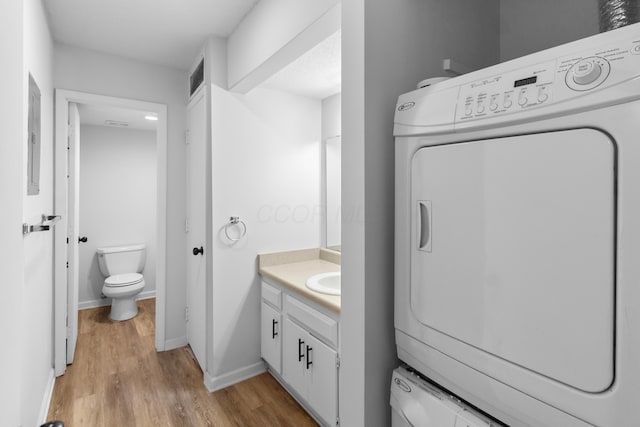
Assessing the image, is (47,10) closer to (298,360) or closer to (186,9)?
(186,9)

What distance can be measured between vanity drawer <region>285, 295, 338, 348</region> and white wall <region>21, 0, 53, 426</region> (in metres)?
1.28

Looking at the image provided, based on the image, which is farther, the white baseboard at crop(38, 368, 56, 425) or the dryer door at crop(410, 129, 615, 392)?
the white baseboard at crop(38, 368, 56, 425)

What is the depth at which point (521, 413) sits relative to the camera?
2.42 ft


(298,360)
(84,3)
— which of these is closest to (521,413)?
(298,360)

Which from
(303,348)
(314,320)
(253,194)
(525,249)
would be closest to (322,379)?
(303,348)

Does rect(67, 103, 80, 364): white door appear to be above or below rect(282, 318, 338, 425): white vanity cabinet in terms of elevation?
above

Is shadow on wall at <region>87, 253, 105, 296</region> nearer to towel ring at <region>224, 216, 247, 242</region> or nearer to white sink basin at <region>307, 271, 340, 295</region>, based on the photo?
towel ring at <region>224, 216, 247, 242</region>

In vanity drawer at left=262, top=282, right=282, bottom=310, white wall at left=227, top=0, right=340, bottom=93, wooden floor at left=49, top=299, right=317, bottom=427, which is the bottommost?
wooden floor at left=49, top=299, right=317, bottom=427

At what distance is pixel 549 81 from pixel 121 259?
437 cm

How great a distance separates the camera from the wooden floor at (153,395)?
197cm

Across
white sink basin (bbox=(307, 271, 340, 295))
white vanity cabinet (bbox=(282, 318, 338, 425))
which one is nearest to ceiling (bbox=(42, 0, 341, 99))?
white sink basin (bbox=(307, 271, 340, 295))

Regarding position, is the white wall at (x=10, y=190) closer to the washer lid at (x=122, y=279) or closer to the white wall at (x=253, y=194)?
the white wall at (x=253, y=194)

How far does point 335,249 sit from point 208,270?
1.03 meters

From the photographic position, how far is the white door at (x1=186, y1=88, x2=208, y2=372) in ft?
7.82
